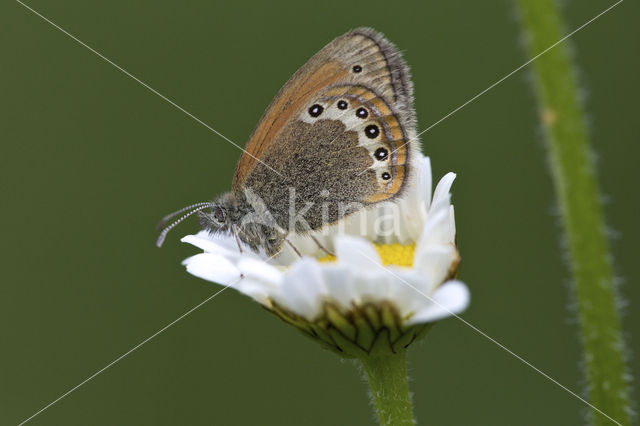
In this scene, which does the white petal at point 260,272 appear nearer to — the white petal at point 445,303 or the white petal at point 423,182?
the white petal at point 445,303

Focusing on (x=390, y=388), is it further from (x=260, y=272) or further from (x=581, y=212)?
(x=581, y=212)

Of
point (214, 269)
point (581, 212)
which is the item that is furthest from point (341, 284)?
point (581, 212)

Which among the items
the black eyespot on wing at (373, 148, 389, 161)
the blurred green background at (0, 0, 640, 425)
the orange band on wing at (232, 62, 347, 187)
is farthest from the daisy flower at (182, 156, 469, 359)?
the blurred green background at (0, 0, 640, 425)

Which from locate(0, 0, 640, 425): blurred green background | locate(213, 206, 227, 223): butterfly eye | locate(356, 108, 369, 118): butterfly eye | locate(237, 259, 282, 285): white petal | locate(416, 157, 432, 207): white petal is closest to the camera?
locate(237, 259, 282, 285): white petal

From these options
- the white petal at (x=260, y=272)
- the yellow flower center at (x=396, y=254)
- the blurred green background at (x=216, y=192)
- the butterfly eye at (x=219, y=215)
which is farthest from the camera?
the blurred green background at (x=216, y=192)

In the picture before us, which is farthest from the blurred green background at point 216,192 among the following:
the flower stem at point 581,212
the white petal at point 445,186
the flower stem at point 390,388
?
the flower stem at point 581,212

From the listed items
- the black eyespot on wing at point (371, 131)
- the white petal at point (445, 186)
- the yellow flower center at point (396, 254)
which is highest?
the black eyespot on wing at point (371, 131)

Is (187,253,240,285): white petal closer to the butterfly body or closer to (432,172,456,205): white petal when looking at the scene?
the butterfly body
